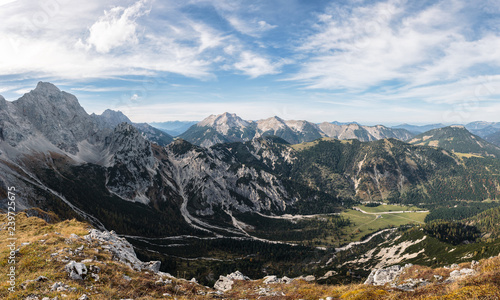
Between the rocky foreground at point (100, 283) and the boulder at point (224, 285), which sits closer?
the rocky foreground at point (100, 283)

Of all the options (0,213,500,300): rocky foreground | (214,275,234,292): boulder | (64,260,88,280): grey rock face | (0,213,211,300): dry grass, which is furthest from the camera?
(214,275,234,292): boulder

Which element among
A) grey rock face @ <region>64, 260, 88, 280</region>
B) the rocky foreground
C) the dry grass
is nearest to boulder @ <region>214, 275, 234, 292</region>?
the rocky foreground

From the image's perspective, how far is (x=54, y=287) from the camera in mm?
23109

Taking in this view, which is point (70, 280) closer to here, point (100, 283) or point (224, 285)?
point (100, 283)

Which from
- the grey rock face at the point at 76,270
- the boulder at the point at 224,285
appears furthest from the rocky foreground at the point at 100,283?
the boulder at the point at 224,285

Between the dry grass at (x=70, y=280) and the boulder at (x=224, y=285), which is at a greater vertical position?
the dry grass at (x=70, y=280)

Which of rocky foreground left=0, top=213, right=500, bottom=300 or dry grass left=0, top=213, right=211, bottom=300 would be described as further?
dry grass left=0, top=213, right=211, bottom=300

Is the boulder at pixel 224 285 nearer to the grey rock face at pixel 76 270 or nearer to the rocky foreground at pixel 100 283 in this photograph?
the rocky foreground at pixel 100 283

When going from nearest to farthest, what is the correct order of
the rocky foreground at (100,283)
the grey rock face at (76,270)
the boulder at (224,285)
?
1. the rocky foreground at (100,283)
2. the grey rock face at (76,270)
3. the boulder at (224,285)

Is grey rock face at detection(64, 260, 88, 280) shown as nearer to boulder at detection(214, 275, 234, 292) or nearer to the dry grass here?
the dry grass

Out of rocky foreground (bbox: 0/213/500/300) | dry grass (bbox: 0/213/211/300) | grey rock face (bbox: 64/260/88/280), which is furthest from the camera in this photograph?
grey rock face (bbox: 64/260/88/280)

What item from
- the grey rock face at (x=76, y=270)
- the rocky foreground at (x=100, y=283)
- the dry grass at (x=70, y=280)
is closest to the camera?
the rocky foreground at (x=100, y=283)

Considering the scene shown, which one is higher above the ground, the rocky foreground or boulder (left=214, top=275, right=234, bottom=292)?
the rocky foreground

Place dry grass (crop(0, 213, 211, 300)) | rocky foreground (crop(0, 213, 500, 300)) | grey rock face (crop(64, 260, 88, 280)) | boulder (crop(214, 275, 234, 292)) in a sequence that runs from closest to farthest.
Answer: rocky foreground (crop(0, 213, 500, 300)), dry grass (crop(0, 213, 211, 300)), grey rock face (crop(64, 260, 88, 280)), boulder (crop(214, 275, 234, 292))
